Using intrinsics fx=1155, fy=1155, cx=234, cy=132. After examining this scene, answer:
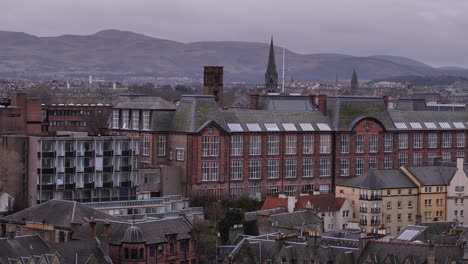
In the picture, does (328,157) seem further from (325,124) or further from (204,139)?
(204,139)

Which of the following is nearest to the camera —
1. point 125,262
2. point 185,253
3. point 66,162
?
point 125,262

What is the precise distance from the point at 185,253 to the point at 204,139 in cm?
3789

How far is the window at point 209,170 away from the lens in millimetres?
119625

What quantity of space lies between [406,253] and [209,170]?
46.6 m

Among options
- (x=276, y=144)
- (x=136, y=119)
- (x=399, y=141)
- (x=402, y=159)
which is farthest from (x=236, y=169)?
(x=402, y=159)

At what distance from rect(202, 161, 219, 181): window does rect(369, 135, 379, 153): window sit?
2137cm

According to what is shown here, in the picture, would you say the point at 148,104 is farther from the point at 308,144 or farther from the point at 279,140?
the point at 308,144

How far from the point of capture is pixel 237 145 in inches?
4825

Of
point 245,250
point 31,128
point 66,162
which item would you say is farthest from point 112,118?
point 245,250

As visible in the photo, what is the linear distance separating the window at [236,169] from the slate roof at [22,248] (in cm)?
4593

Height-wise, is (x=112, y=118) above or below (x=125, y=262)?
above

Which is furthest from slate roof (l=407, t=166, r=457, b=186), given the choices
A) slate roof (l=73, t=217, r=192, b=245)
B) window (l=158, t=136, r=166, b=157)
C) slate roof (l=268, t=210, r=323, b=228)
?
slate roof (l=73, t=217, r=192, b=245)

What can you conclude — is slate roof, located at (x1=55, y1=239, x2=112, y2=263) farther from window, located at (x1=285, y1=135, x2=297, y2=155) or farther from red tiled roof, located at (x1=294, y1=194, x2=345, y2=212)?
window, located at (x1=285, y1=135, x2=297, y2=155)

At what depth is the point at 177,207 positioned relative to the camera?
109 m
